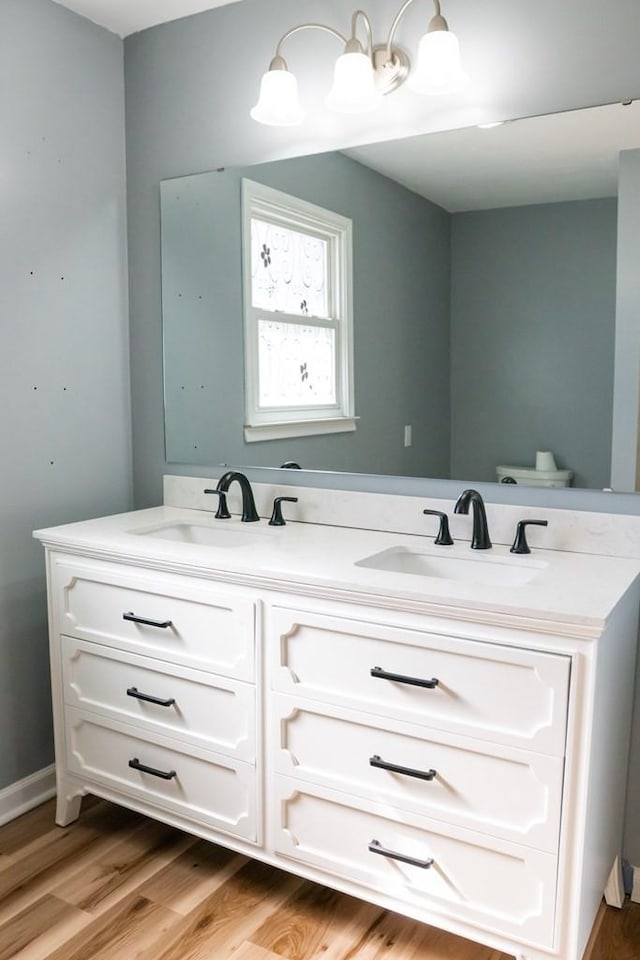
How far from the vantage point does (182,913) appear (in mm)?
1854

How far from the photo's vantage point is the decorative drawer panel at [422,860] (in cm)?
150

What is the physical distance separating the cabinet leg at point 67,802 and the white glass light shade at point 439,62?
2.10 m

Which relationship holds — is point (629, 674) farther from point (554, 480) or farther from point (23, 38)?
point (23, 38)

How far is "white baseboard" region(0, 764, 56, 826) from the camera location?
2268mm

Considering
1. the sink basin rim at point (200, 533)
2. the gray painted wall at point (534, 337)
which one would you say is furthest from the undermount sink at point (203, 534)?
the gray painted wall at point (534, 337)

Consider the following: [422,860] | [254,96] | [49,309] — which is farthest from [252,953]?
[254,96]

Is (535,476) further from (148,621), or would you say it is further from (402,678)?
(148,621)

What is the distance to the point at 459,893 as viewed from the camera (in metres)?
1.59

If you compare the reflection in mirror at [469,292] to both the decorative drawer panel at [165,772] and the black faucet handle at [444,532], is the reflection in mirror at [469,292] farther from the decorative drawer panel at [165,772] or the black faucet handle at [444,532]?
the decorative drawer panel at [165,772]

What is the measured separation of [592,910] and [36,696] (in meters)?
1.64

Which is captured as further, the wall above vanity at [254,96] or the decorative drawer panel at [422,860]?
the wall above vanity at [254,96]

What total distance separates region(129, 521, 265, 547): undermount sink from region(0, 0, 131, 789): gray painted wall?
352mm

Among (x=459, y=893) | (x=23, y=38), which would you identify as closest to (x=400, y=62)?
(x=23, y=38)

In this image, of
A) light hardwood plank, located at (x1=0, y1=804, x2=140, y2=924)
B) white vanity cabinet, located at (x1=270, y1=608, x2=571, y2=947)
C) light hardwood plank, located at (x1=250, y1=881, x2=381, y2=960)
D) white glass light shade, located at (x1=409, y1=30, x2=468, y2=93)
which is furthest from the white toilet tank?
light hardwood plank, located at (x1=0, y1=804, x2=140, y2=924)
